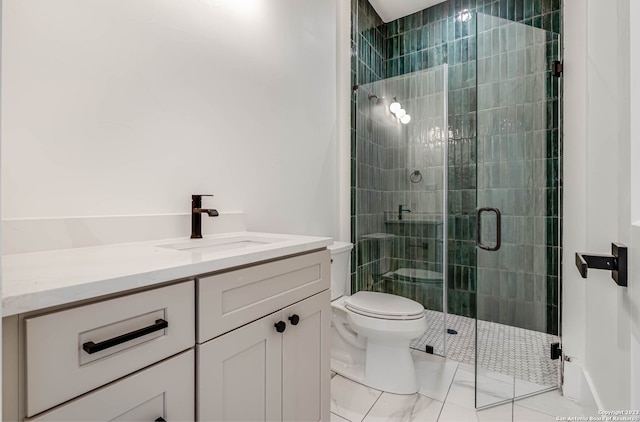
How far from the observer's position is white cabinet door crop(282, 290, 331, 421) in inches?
40.1

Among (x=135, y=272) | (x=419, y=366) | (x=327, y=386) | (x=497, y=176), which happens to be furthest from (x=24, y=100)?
(x=419, y=366)

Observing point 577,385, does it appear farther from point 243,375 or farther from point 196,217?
point 196,217

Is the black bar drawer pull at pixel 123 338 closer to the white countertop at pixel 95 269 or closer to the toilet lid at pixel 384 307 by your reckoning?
the white countertop at pixel 95 269

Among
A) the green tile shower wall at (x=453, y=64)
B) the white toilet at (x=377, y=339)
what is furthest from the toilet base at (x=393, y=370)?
the green tile shower wall at (x=453, y=64)

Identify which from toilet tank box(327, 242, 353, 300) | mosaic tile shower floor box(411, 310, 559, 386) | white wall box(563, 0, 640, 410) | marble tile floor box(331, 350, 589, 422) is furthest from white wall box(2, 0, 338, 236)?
white wall box(563, 0, 640, 410)

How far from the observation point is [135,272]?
653mm

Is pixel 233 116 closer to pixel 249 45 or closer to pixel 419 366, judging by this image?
pixel 249 45

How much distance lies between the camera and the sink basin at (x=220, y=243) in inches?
45.3

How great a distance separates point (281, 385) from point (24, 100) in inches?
44.9

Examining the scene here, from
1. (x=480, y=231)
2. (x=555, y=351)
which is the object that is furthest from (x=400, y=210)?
(x=555, y=351)

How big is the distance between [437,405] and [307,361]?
1005 millimetres

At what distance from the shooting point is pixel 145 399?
0.66 metres

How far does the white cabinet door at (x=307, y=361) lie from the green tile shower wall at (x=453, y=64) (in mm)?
1254

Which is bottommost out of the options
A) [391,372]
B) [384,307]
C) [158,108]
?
[391,372]
